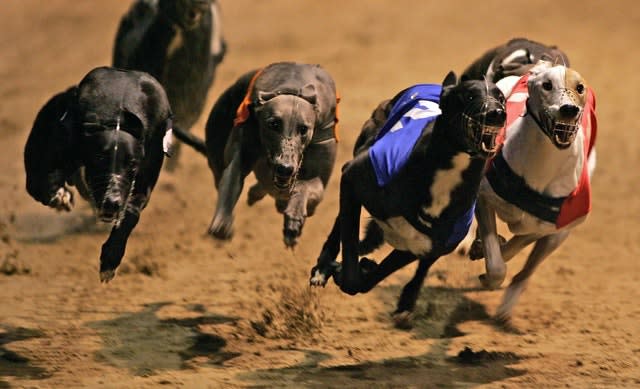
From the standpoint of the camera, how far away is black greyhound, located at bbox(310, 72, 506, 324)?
3.97m

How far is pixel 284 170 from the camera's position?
432cm

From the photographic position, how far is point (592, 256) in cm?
659

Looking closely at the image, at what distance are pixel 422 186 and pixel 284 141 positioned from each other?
575 mm

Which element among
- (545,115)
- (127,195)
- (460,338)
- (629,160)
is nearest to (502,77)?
(545,115)

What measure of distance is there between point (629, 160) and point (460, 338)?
3.83 m

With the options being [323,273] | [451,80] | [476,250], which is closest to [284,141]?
[323,273]

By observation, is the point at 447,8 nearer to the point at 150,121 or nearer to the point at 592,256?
the point at 592,256

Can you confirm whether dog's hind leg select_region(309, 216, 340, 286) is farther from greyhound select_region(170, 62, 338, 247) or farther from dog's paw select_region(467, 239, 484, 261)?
dog's paw select_region(467, 239, 484, 261)

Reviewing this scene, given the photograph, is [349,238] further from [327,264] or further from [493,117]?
[493,117]

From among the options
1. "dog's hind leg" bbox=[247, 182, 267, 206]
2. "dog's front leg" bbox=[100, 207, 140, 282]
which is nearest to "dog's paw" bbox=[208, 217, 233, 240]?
"dog's front leg" bbox=[100, 207, 140, 282]

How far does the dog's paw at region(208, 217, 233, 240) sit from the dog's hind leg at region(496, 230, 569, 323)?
1.31 meters

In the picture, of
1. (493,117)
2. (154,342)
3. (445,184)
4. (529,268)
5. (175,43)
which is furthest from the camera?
(175,43)

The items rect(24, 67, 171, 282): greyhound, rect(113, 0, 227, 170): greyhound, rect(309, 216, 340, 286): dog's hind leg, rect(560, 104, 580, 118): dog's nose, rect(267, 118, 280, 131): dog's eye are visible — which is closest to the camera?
rect(24, 67, 171, 282): greyhound

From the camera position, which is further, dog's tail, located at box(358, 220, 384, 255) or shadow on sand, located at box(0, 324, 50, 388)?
dog's tail, located at box(358, 220, 384, 255)
